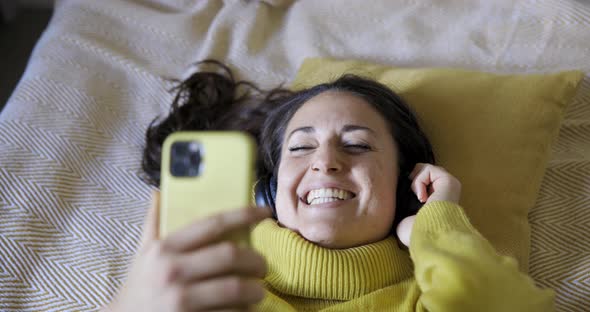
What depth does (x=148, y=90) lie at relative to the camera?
1.58m

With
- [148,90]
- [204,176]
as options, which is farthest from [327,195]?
[148,90]

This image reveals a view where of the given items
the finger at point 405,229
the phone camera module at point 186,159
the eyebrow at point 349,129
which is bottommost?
the finger at point 405,229

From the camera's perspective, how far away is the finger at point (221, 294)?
58 cm

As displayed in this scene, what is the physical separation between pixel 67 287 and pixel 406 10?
49.3 inches

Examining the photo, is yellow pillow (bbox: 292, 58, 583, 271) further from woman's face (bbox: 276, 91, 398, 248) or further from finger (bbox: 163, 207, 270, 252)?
finger (bbox: 163, 207, 270, 252)

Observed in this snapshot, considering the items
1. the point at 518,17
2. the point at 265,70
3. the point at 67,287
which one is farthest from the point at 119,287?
the point at 518,17

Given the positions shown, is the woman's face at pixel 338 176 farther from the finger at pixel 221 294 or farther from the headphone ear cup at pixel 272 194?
the finger at pixel 221 294

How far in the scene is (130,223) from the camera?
4.20 feet

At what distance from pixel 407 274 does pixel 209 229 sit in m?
0.57

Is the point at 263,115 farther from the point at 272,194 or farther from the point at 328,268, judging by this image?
the point at 328,268

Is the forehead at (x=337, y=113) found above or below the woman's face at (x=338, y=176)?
above

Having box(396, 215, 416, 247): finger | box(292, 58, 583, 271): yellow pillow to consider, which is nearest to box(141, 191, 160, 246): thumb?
box(396, 215, 416, 247): finger

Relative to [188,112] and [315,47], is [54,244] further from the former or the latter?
[315,47]

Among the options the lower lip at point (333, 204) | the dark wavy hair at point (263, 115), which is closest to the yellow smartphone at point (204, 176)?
the lower lip at point (333, 204)
